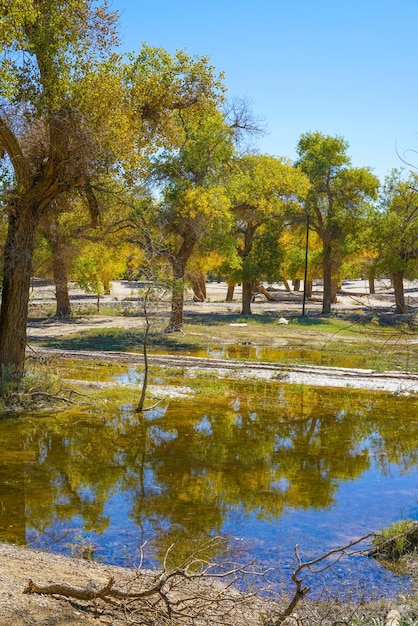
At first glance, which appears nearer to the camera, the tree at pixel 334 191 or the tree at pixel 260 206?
the tree at pixel 260 206

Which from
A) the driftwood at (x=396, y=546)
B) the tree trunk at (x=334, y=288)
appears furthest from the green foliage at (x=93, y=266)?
the driftwood at (x=396, y=546)

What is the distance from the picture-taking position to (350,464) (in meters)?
12.9

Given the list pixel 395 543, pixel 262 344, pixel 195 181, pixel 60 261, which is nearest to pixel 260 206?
pixel 195 181

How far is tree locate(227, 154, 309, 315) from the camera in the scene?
36.7 metres

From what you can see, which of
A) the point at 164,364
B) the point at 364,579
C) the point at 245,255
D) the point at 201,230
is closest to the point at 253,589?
the point at 364,579

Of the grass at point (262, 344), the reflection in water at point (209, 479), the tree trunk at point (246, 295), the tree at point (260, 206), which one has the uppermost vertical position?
the tree at point (260, 206)

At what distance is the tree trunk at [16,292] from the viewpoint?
1659 centimetres

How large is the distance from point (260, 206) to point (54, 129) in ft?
73.4

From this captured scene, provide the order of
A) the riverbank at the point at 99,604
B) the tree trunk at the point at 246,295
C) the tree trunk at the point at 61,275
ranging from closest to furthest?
the riverbank at the point at 99,604 < the tree trunk at the point at 61,275 < the tree trunk at the point at 246,295

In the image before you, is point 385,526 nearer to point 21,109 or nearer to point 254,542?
point 254,542

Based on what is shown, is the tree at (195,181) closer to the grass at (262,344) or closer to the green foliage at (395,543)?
the grass at (262,344)

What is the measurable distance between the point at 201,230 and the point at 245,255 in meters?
12.5

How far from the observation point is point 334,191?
44938 mm

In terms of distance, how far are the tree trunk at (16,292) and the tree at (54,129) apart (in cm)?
2
